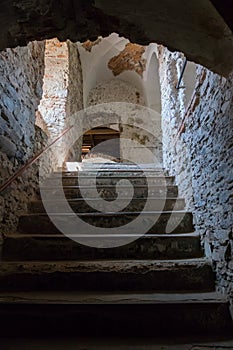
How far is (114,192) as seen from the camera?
2.60m

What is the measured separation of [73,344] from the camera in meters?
1.25

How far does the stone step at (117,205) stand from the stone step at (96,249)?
1.63ft

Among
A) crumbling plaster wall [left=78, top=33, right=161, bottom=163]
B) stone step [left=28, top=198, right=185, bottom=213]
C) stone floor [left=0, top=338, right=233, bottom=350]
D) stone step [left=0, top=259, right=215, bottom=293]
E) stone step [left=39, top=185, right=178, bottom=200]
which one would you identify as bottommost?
stone floor [left=0, top=338, right=233, bottom=350]

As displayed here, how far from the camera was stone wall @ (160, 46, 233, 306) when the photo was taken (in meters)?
1.43

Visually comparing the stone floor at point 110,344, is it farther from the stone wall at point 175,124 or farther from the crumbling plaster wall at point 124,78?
the crumbling plaster wall at point 124,78

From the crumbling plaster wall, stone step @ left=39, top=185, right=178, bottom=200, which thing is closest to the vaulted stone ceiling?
stone step @ left=39, top=185, right=178, bottom=200

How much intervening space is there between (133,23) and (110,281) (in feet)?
4.49

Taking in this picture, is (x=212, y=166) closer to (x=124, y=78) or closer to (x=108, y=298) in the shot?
(x=108, y=298)

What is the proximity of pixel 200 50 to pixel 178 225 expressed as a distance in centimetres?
126

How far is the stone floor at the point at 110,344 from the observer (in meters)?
1.21

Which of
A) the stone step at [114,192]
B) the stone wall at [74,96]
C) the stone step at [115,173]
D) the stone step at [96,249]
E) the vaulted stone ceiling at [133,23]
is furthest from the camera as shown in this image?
the stone wall at [74,96]

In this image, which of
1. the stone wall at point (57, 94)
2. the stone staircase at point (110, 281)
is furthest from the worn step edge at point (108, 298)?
the stone wall at point (57, 94)

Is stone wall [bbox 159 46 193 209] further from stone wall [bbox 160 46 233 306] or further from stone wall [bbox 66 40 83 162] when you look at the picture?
stone wall [bbox 66 40 83 162]

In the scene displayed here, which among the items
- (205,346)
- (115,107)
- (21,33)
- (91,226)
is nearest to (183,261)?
(205,346)
